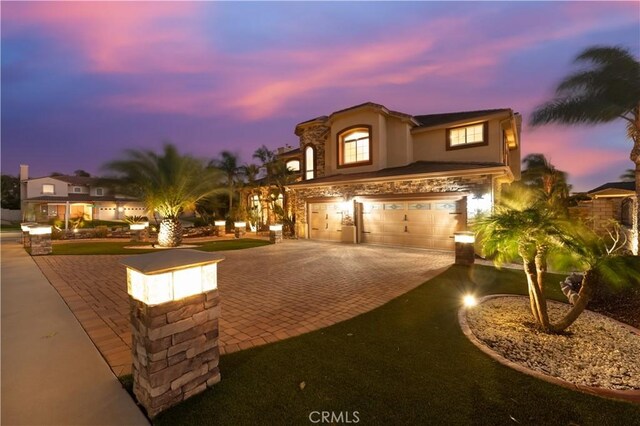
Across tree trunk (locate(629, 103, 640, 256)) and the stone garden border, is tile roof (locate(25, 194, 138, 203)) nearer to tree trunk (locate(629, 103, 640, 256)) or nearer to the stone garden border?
the stone garden border

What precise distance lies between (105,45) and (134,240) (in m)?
10.3

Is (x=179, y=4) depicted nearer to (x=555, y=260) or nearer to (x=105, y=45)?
(x=105, y=45)

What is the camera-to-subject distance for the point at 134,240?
16547 millimetres

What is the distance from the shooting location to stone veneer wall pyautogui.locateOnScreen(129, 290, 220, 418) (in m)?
2.47

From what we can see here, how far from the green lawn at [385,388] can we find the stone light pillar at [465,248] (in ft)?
19.1

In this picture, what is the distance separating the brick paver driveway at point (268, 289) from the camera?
14.1 feet

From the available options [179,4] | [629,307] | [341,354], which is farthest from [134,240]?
[629,307]

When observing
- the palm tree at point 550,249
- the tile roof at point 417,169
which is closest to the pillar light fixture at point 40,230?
the tile roof at point 417,169

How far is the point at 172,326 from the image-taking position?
2.56 metres

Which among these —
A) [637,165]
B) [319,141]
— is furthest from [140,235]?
[637,165]

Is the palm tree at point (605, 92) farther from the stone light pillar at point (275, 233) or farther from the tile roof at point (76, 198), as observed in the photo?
the tile roof at point (76, 198)

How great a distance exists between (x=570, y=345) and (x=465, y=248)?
18.1ft

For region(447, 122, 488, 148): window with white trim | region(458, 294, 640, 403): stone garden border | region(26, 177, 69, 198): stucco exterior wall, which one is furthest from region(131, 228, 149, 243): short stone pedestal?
region(26, 177, 69, 198): stucco exterior wall

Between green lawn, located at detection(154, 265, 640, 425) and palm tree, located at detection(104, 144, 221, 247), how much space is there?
13.0 m
